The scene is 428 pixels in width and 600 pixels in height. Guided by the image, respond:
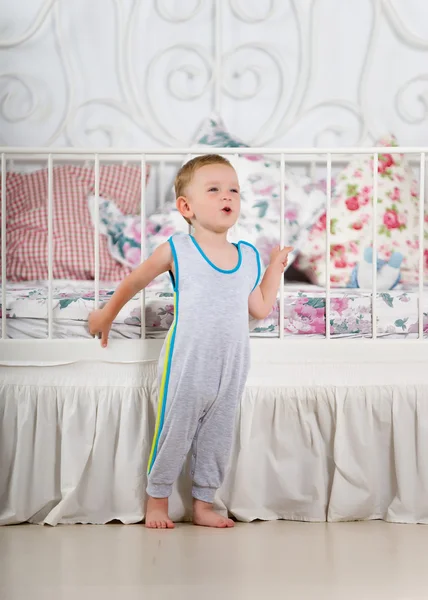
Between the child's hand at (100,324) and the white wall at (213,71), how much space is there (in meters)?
1.11

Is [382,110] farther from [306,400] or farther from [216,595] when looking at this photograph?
[216,595]

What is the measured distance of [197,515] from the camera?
1.99 m

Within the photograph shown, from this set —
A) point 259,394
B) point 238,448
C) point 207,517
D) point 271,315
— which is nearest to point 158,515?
point 207,517

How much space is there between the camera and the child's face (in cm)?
189

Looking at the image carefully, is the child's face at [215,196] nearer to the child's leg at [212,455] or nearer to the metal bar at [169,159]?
the child's leg at [212,455]

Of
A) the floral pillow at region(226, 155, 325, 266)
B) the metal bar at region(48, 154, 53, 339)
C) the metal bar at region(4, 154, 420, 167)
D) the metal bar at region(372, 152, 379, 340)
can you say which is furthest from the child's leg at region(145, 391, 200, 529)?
the metal bar at region(4, 154, 420, 167)

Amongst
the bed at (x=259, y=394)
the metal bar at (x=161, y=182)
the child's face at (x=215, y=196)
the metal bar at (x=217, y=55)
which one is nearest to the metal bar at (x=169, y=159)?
the metal bar at (x=161, y=182)

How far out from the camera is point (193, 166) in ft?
6.30

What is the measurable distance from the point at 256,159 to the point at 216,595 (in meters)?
1.44

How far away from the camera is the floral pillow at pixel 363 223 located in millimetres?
2385

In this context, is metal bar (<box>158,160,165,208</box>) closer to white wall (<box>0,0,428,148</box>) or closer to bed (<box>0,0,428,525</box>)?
white wall (<box>0,0,428,148</box>)

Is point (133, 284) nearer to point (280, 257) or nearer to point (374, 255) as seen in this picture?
point (280, 257)

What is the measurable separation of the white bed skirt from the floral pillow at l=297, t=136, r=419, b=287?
459 millimetres

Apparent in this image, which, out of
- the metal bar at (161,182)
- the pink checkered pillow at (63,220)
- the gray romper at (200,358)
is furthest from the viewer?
the metal bar at (161,182)
